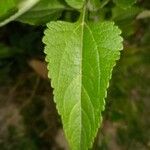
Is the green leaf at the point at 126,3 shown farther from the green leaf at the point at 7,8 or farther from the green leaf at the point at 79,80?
the green leaf at the point at 7,8

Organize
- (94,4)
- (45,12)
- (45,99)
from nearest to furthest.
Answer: (94,4) < (45,12) < (45,99)

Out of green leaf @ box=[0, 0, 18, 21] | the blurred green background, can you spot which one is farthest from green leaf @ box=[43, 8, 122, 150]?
the blurred green background

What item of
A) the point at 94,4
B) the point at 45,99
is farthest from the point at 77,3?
the point at 45,99

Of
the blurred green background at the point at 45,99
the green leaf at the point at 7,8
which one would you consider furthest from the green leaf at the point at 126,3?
the blurred green background at the point at 45,99

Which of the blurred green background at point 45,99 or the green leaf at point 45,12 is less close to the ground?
the green leaf at point 45,12

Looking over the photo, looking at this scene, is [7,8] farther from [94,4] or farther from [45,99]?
[45,99]

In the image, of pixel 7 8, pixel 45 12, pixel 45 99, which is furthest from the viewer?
pixel 45 99
